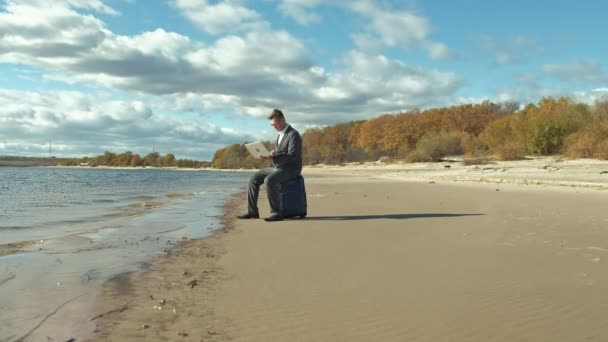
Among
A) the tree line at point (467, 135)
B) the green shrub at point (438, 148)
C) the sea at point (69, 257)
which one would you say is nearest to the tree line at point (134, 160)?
the tree line at point (467, 135)

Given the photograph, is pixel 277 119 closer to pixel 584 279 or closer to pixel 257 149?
pixel 257 149

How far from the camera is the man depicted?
803 cm

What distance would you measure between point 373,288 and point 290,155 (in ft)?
15.5

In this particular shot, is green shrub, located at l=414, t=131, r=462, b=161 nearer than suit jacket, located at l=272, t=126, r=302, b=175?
No

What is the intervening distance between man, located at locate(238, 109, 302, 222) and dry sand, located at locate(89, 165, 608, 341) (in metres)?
1.65

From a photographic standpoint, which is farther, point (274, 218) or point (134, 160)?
point (134, 160)

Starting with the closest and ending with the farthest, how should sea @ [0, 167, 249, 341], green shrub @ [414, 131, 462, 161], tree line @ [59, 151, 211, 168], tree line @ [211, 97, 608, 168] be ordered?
sea @ [0, 167, 249, 341] < tree line @ [211, 97, 608, 168] < green shrub @ [414, 131, 462, 161] < tree line @ [59, 151, 211, 168]

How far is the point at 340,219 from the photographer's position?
7910mm

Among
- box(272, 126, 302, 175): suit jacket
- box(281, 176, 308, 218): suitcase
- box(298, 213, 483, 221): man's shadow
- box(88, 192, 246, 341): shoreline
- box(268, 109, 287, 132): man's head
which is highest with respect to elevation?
box(268, 109, 287, 132): man's head

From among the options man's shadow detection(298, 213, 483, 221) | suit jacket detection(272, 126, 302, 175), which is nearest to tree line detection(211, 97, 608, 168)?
man's shadow detection(298, 213, 483, 221)

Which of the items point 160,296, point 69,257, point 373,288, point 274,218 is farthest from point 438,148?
point 160,296

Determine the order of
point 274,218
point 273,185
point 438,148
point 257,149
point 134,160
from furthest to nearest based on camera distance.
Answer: point 134,160 < point 438,148 < point 257,149 < point 273,185 < point 274,218

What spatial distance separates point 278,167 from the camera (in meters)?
8.19

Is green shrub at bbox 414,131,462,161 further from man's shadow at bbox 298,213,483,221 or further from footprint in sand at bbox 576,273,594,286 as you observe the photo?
footprint in sand at bbox 576,273,594,286
